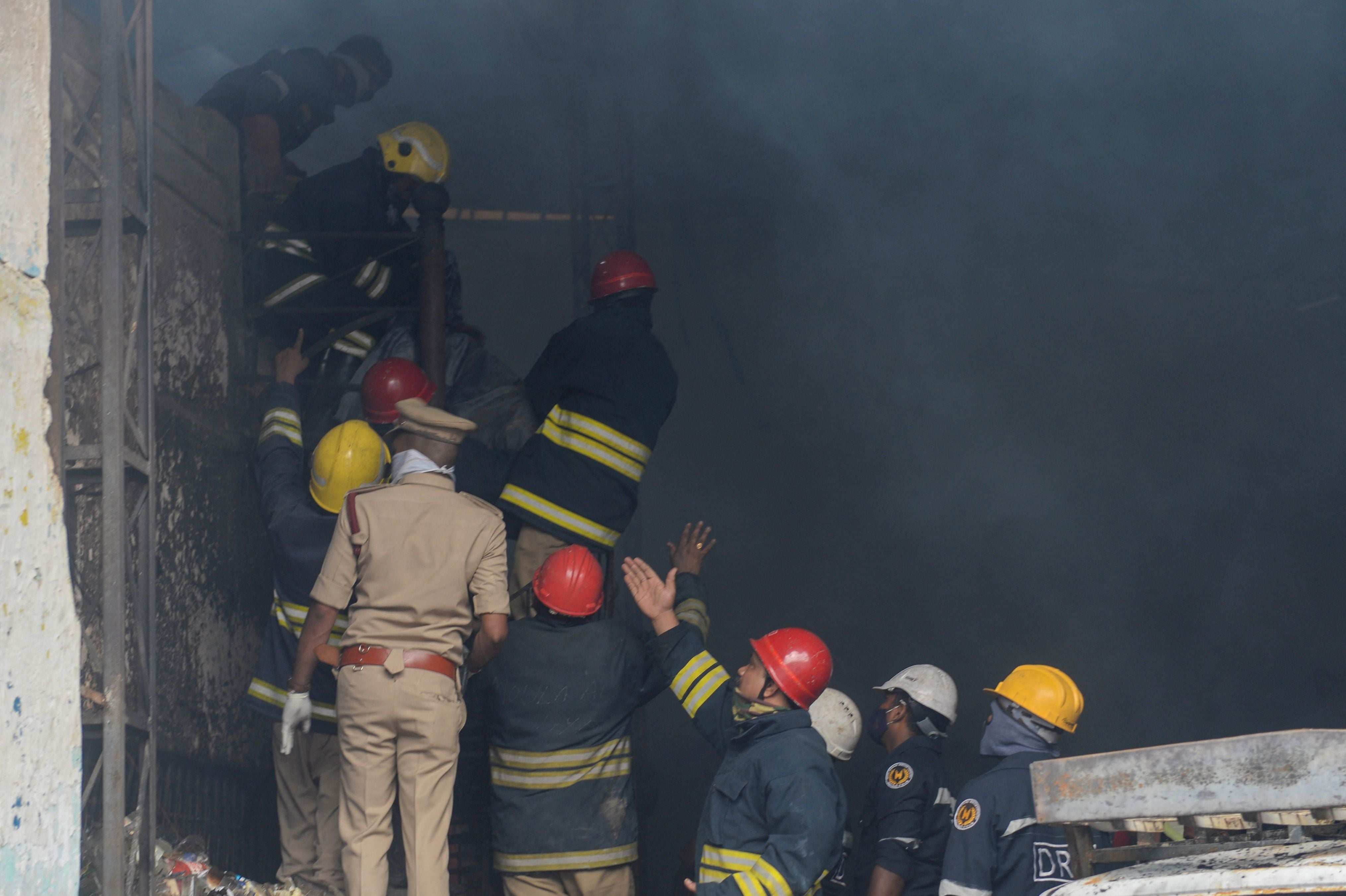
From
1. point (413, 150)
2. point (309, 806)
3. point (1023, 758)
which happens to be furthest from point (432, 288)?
point (1023, 758)

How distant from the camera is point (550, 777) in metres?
4.81

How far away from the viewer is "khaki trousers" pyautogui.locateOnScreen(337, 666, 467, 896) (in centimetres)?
419

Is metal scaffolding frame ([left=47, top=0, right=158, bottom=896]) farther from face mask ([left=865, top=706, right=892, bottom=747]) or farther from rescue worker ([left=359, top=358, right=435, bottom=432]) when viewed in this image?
face mask ([left=865, top=706, right=892, bottom=747])

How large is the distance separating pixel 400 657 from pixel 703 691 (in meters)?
1.09

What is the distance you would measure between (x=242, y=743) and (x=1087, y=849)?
398 cm

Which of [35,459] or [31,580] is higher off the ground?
[35,459]

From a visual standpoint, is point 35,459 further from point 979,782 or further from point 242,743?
point 979,782

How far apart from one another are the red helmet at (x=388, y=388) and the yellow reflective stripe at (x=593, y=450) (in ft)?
2.08

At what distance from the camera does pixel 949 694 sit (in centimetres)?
507

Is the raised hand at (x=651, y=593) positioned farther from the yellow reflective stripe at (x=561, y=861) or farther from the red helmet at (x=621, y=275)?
the red helmet at (x=621, y=275)

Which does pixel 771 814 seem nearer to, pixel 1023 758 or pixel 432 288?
pixel 1023 758

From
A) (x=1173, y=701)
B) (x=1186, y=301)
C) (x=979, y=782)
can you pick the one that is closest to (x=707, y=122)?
(x=1186, y=301)

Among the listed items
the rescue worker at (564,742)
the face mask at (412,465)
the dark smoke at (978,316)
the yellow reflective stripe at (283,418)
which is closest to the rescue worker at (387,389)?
the yellow reflective stripe at (283,418)

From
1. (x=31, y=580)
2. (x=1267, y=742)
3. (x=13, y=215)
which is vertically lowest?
(x=1267, y=742)
